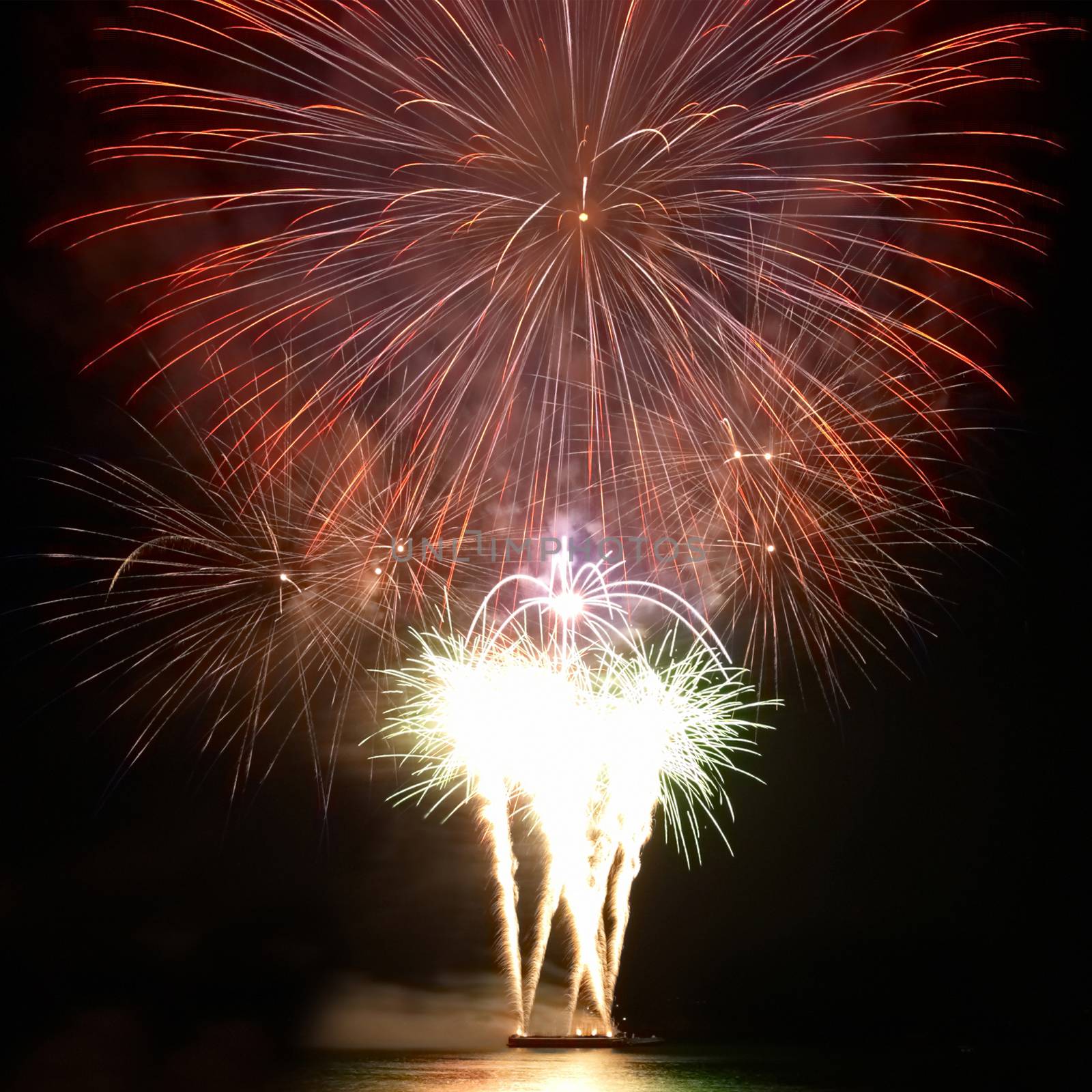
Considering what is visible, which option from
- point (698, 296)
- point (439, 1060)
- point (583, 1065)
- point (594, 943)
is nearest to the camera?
point (698, 296)

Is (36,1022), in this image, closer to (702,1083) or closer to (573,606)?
(702,1083)

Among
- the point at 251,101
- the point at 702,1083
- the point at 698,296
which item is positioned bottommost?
the point at 702,1083

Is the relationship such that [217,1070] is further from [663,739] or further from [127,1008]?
[663,739]

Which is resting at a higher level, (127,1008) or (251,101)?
(251,101)

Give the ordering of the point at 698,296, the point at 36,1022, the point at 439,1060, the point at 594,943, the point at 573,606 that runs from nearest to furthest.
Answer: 1. the point at 698,296
2. the point at 573,606
3. the point at 594,943
4. the point at 36,1022
5. the point at 439,1060

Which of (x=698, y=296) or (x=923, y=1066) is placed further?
(x=923, y=1066)

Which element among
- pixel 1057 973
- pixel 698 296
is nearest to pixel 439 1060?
pixel 1057 973
